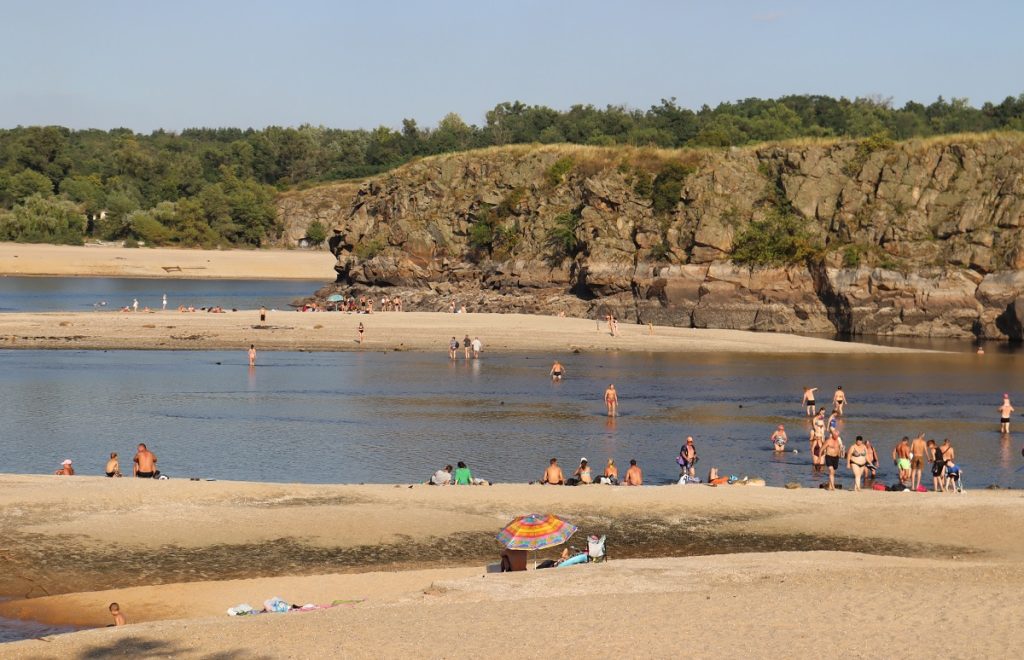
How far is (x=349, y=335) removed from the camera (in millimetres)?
54812

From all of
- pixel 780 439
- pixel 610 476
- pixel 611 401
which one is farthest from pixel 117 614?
pixel 611 401

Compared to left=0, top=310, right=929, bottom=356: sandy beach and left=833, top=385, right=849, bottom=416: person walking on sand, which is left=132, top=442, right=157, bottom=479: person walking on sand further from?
left=0, top=310, right=929, bottom=356: sandy beach

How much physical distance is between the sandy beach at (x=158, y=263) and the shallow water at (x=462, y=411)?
58346 millimetres

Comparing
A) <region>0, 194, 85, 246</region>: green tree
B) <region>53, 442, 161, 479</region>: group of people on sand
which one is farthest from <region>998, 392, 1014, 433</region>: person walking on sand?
<region>0, 194, 85, 246</region>: green tree

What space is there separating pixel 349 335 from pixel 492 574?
38691mm

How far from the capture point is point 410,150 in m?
123

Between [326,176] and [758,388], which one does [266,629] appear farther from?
[326,176]

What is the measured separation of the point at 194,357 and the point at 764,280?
32.3 meters

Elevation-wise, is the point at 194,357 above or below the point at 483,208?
below

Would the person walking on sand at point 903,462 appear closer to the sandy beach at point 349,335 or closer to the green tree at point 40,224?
the sandy beach at point 349,335

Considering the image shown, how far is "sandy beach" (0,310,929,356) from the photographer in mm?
52312

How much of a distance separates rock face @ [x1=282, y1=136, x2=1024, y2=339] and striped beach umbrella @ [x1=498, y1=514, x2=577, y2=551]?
4749 centimetres

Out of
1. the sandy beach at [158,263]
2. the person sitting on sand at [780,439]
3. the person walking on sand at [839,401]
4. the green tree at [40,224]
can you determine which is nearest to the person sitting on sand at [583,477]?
the person sitting on sand at [780,439]

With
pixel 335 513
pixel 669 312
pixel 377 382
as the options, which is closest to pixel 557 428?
pixel 377 382
